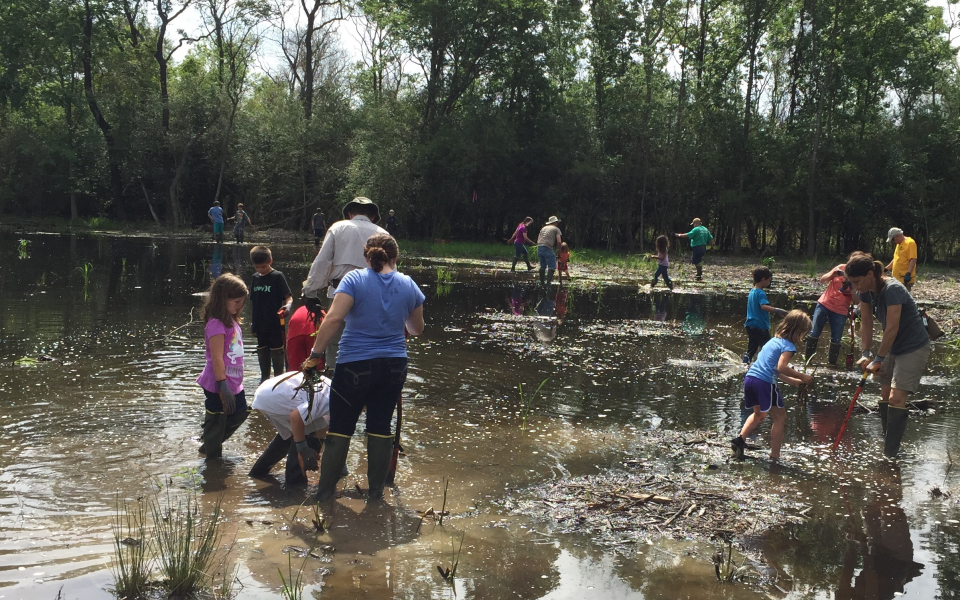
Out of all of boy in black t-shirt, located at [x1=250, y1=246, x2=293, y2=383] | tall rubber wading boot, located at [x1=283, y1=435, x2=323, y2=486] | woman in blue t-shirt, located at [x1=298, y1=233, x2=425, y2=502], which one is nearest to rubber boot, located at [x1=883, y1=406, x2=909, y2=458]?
woman in blue t-shirt, located at [x1=298, y1=233, x2=425, y2=502]

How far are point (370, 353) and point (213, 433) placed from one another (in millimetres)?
1793

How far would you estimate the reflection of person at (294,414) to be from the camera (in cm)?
559

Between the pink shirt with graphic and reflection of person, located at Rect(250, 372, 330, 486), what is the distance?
0.48 meters

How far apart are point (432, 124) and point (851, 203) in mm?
19065

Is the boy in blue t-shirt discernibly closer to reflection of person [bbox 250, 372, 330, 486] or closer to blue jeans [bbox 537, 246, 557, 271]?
reflection of person [bbox 250, 372, 330, 486]

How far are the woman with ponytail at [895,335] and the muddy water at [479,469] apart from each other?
0.43m

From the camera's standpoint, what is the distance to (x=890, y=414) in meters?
6.79

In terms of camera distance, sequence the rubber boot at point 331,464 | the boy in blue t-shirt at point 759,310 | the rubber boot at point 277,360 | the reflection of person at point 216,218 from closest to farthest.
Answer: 1. the rubber boot at point 331,464
2. the rubber boot at point 277,360
3. the boy in blue t-shirt at point 759,310
4. the reflection of person at point 216,218

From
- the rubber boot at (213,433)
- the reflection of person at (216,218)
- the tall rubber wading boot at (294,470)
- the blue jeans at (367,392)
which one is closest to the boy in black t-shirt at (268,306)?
the rubber boot at (213,433)

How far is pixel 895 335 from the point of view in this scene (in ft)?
22.1

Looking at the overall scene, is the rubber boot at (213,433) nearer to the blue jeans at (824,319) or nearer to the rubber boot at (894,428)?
the rubber boot at (894,428)

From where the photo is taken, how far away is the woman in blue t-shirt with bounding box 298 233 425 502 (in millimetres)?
5145

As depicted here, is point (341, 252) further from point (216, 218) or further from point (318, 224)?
point (216, 218)

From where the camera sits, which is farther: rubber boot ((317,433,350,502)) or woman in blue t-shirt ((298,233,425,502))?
rubber boot ((317,433,350,502))
